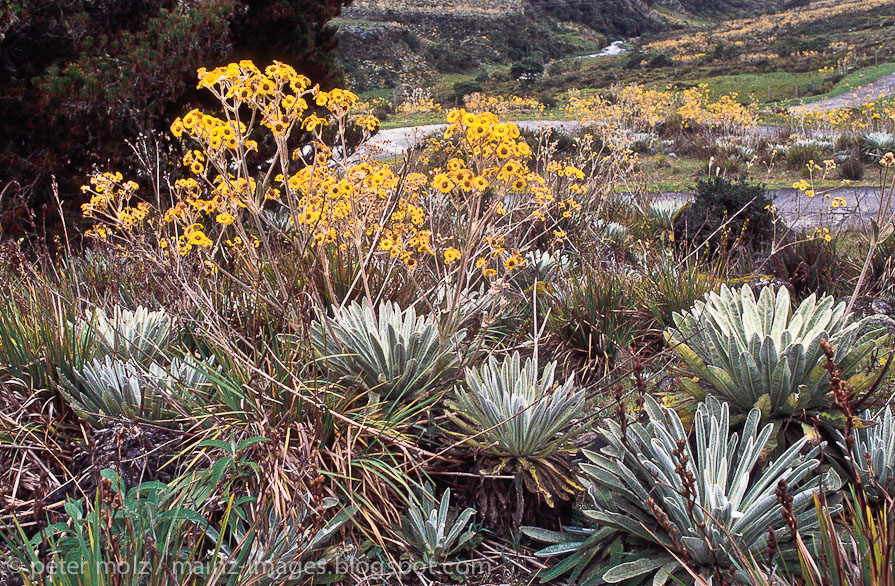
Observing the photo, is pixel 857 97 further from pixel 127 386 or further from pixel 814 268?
pixel 127 386

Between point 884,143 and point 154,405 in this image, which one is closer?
point 154,405

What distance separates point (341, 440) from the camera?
95.3 inches

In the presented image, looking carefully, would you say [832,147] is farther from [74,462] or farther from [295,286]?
[74,462]

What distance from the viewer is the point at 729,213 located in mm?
6273

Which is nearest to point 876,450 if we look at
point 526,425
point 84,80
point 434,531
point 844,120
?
point 526,425

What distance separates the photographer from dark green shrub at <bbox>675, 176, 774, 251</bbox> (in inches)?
238

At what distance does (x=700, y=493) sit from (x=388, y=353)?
1.32 m

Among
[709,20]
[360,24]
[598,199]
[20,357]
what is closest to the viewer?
[20,357]

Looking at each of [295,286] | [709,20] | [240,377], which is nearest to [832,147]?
[295,286]

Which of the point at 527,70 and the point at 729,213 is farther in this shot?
Result: the point at 527,70

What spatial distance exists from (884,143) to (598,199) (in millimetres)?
7239

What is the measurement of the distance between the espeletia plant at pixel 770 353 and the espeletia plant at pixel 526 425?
513 mm

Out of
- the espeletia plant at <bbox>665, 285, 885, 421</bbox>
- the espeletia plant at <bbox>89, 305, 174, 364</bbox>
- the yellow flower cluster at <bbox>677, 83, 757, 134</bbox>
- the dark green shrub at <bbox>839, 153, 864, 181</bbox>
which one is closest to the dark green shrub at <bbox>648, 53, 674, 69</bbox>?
the yellow flower cluster at <bbox>677, 83, 757, 134</bbox>

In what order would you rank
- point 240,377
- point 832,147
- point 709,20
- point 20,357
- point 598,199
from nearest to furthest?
1. point 240,377
2. point 20,357
3. point 598,199
4. point 832,147
5. point 709,20
